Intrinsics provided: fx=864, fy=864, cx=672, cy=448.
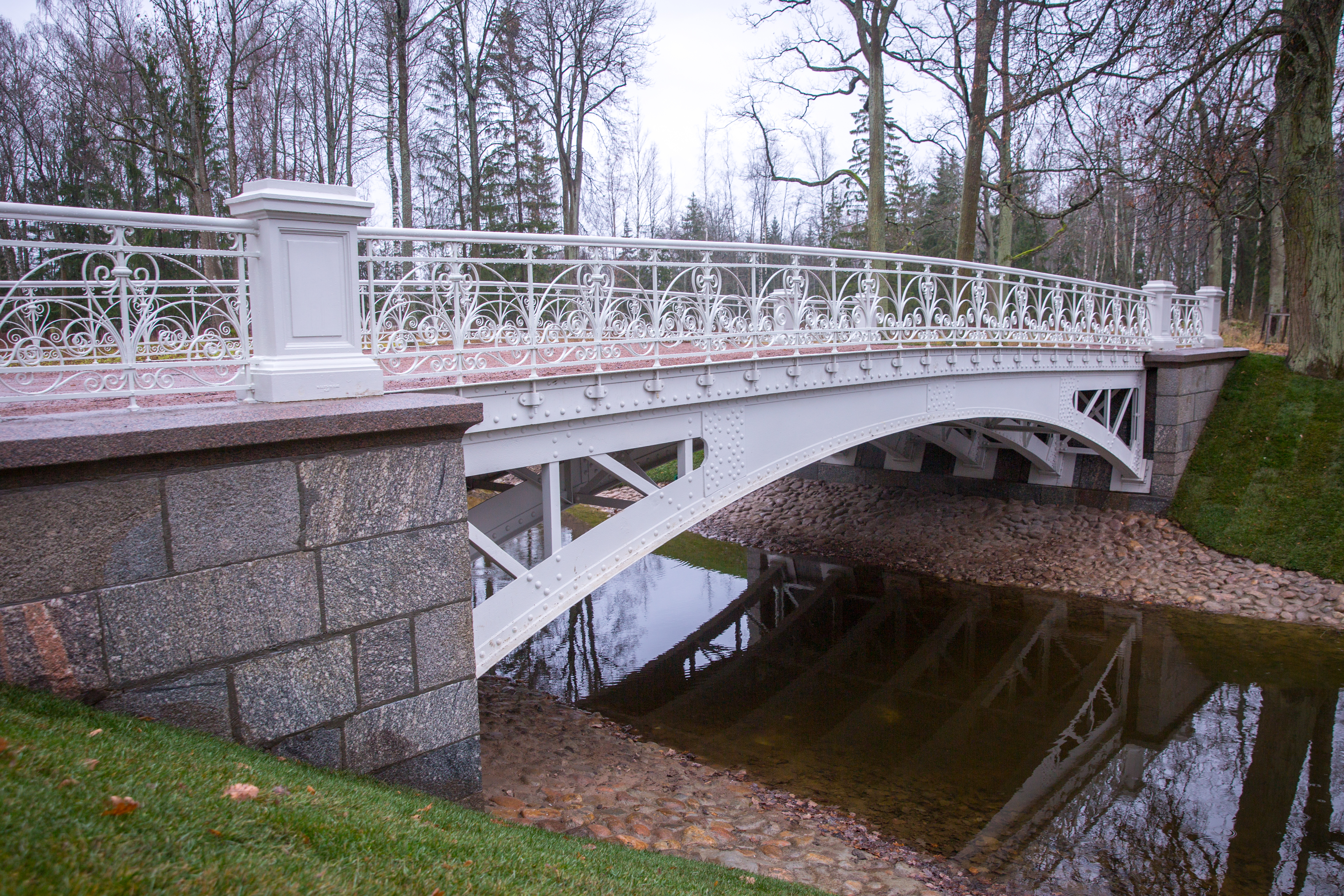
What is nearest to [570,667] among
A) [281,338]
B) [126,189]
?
[281,338]

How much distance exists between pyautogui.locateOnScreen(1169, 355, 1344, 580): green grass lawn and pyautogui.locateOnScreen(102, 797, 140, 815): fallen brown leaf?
13143 mm

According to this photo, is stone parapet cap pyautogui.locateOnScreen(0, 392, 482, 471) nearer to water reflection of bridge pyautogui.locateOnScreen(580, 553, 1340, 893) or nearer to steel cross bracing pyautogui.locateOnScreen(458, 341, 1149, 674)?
steel cross bracing pyautogui.locateOnScreen(458, 341, 1149, 674)

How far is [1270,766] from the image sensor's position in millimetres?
7352

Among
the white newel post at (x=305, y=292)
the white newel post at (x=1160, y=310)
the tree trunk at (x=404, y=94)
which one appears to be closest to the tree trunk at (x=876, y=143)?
the white newel post at (x=1160, y=310)

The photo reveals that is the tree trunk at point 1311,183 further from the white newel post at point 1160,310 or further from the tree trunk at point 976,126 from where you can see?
the tree trunk at point 976,126

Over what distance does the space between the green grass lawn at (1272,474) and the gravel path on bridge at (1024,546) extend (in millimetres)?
356

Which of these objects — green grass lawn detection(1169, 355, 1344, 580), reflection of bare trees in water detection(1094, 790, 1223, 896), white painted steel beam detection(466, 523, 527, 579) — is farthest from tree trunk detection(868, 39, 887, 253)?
white painted steel beam detection(466, 523, 527, 579)

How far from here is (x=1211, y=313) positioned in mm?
14703

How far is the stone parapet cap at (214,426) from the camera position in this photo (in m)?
2.81

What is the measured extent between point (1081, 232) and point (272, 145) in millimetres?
31101

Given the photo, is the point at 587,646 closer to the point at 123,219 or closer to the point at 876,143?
the point at 123,219

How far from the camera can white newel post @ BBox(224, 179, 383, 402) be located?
3.71 meters

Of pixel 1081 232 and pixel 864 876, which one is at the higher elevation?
pixel 1081 232

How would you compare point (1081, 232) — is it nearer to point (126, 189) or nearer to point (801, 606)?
point (801, 606)
